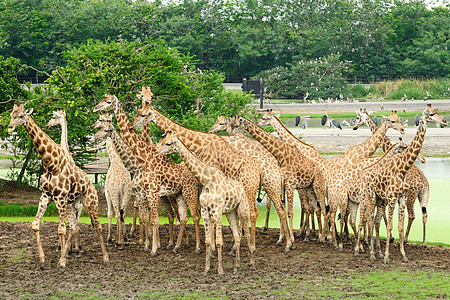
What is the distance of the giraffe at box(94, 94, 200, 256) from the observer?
12148 mm

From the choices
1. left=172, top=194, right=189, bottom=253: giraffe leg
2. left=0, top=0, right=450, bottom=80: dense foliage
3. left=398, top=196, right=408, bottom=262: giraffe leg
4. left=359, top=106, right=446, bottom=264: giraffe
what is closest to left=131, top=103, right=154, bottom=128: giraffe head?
left=172, top=194, right=189, bottom=253: giraffe leg

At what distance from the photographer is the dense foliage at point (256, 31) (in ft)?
193

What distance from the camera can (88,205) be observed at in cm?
1152

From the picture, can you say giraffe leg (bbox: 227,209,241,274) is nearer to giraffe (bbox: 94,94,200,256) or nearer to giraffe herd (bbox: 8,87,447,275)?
giraffe herd (bbox: 8,87,447,275)

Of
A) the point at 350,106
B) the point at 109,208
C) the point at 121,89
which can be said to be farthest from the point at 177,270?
the point at 350,106

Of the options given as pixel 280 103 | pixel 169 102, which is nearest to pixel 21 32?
pixel 280 103

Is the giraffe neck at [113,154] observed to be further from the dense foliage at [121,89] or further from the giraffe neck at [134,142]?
the dense foliage at [121,89]

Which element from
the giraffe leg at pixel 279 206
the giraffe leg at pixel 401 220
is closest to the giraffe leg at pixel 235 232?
the giraffe leg at pixel 279 206

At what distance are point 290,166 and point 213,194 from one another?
2.68m

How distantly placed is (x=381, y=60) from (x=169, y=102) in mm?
46992

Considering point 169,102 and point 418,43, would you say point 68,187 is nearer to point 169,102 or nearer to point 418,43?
point 169,102

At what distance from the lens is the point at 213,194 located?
1067cm

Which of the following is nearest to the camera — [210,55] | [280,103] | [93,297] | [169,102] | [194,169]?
[93,297]

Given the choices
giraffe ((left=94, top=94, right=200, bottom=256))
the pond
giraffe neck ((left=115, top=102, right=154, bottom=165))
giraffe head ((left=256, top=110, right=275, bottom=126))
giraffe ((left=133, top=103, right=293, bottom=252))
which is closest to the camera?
giraffe ((left=133, top=103, right=293, bottom=252))
